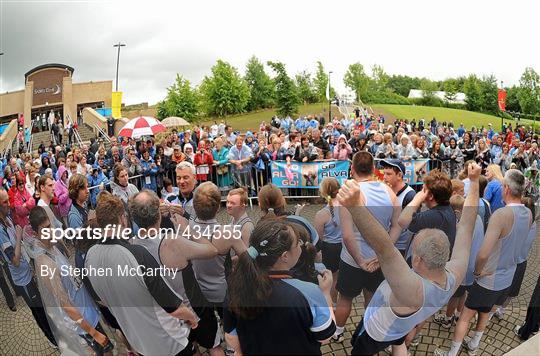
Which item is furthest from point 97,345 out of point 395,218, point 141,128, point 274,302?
point 141,128

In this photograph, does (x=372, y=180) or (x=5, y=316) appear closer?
(x=372, y=180)

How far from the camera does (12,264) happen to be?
423 centimetres

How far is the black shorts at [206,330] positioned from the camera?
3.14m

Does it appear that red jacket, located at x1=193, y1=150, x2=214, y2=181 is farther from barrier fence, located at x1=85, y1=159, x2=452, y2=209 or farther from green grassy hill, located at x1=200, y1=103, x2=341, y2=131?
green grassy hill, located at x1=200, y1=103, x2=341, y2=131

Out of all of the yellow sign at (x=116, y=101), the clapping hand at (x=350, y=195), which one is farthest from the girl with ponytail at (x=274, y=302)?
the yellow sign at (x=116, y=101)

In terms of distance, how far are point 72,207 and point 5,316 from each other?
216cm

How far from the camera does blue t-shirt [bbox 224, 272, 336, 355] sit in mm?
1816

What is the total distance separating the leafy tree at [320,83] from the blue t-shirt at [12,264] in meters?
51.4

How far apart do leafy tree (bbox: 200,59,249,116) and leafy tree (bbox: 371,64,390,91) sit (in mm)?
44753

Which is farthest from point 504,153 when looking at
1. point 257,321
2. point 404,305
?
point 257,321

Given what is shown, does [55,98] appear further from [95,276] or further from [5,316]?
[95,276]

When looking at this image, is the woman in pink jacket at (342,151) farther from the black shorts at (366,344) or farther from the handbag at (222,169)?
the black shorts at (366,344)

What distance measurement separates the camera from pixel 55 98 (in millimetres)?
31094

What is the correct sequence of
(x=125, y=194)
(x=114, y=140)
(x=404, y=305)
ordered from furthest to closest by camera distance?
(x=114, y=140) < (x=125, y=194) < (x=404, y=305)
